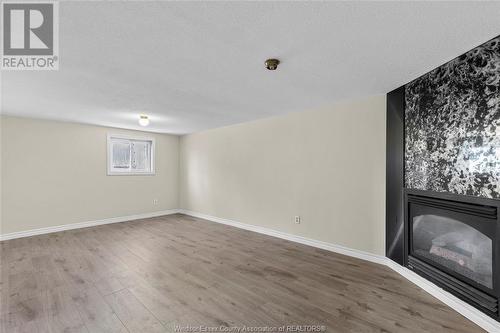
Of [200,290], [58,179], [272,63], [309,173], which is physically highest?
[272,63]

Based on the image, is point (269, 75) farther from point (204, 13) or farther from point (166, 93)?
point (166, 93)

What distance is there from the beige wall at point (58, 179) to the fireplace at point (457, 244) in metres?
5.71

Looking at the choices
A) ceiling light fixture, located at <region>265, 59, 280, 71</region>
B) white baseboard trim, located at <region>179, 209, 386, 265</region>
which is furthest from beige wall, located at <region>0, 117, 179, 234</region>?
ceiling light fixture, located at <region>265, 59, 280, 71</region>

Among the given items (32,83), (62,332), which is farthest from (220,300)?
(32,83)

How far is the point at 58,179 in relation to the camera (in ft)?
14.8

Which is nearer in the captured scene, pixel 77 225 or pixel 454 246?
pixel 454 246

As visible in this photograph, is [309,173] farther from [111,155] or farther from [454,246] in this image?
[111,155]

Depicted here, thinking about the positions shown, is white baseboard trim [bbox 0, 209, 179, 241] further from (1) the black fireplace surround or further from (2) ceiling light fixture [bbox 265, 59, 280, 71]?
(1) the black fireplace surround

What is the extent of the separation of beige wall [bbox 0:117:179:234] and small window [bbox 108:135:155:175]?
0.16 metres

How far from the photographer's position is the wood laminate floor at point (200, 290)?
1.83m
